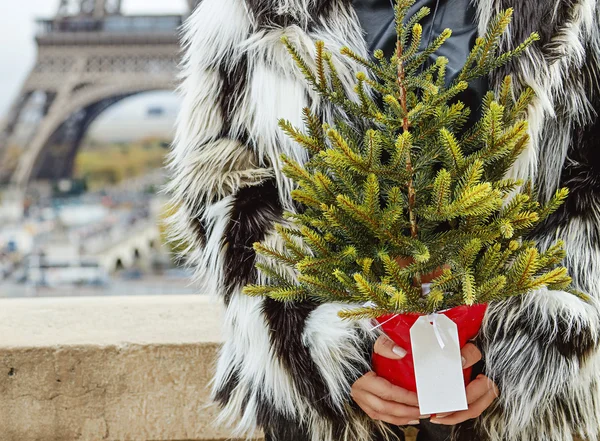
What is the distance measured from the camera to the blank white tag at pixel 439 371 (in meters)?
0.77

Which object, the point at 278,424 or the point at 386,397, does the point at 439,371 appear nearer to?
the point at 386,397

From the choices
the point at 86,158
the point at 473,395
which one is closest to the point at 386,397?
the point at 473,395

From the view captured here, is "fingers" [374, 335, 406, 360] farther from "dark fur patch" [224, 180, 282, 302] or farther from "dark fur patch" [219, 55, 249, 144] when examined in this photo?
"dark fur patch" [219, 55, 249, 144]

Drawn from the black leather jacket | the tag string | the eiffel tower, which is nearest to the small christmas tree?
the tag string

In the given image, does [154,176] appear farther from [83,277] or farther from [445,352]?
[445,352]

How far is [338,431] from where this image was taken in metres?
0.92

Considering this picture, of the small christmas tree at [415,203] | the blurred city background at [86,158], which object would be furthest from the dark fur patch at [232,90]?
the blurred city background at [86,158]

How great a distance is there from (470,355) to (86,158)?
54.7 ft

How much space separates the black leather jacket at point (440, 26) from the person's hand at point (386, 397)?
370 mm

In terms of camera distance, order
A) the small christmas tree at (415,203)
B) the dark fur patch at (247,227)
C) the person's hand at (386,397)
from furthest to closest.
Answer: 1. the dark fur patch at (247,227)
2. the person's hand at (386,397)
3. the small christmas tree at (415,203)

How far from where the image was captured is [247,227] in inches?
36.6

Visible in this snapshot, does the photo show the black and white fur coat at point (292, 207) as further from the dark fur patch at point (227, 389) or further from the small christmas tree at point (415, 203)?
the small christmas tree at point (415, 203)

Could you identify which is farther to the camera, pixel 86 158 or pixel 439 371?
pixel 86 158

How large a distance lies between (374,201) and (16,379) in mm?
1058
